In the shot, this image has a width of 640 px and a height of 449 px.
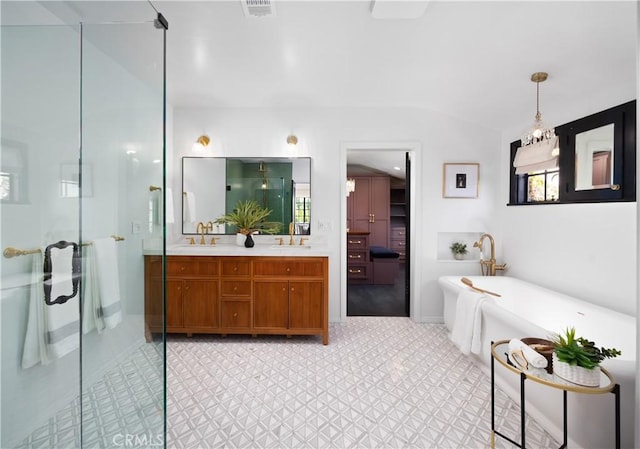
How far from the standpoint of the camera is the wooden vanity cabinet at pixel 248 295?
2.83m

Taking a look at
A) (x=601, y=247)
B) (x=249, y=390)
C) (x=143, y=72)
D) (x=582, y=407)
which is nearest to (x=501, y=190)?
(x=601, y=247)

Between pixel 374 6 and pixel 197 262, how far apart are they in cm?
249

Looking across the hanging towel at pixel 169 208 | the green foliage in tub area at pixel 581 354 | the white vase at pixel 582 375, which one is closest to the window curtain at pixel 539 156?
the green foliage in tub area at pixel 581 354

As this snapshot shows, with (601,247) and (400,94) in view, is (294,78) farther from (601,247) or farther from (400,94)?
(601,247)

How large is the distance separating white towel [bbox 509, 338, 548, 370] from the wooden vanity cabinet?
162cm

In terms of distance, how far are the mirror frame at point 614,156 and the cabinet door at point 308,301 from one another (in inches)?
91.6

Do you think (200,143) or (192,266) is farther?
(200,143)

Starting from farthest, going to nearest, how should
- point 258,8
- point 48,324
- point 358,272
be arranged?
point 358,272
point 258,8
point 48,324

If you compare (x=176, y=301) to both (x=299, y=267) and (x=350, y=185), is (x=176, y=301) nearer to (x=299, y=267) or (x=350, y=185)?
(x=299, y=267)

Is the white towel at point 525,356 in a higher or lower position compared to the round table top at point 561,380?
higher

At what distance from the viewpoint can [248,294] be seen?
2.85m

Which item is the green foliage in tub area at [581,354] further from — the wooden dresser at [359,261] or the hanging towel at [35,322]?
the wooden dresser at [359,261]

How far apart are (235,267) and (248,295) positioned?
0.98 ft

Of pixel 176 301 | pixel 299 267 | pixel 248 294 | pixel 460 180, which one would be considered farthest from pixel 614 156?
pixel 176 301
